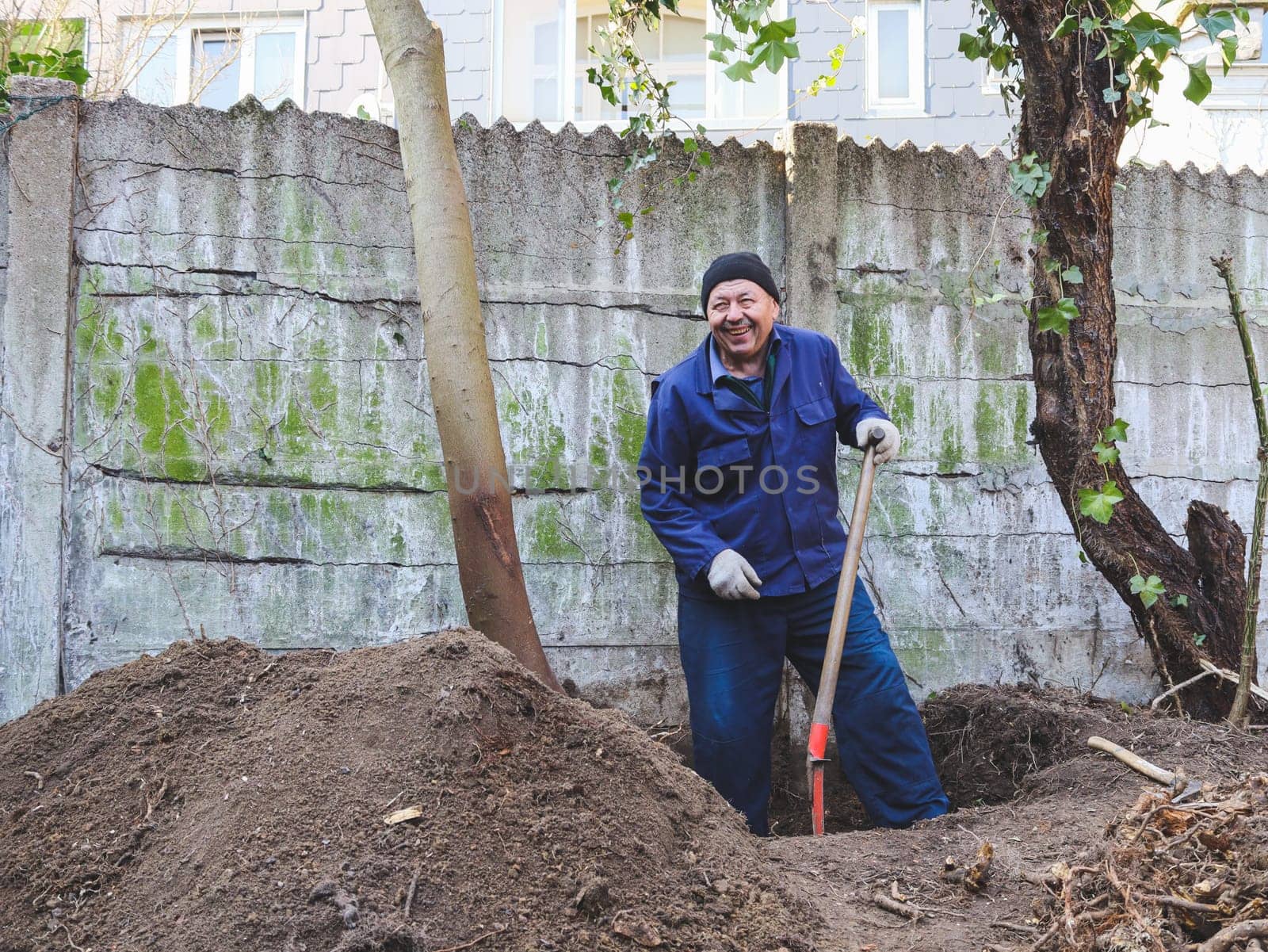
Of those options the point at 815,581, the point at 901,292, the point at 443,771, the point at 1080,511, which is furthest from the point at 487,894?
the point at 901,292

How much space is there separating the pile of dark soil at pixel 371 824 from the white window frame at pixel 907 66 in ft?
23.1

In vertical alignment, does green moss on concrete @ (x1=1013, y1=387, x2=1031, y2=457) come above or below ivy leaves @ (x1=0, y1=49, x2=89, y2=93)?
below

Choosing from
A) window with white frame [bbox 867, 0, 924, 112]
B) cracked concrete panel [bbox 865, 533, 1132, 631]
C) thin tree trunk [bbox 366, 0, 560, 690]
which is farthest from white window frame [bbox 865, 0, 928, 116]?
thin tree trunk [bbox 366, 0, 560, 690]

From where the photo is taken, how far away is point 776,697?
3.54 meters

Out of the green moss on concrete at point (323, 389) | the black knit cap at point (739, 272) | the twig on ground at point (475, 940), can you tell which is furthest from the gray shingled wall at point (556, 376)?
the twig on ground at point (475, 940)

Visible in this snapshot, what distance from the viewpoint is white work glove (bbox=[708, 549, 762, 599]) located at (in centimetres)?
332

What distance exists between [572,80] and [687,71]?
0.95 m

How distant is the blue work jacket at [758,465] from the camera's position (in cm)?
348

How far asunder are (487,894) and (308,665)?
3.33 feet

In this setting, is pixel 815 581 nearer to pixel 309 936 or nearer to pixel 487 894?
pixel 487 894

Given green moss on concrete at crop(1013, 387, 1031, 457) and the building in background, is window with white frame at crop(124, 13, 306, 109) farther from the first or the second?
green moss on concrete at crop(1013, 387, 1031, 457)

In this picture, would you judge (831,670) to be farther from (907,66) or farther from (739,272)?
(907,66)

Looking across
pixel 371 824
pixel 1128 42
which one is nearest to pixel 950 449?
pixel 1128 42

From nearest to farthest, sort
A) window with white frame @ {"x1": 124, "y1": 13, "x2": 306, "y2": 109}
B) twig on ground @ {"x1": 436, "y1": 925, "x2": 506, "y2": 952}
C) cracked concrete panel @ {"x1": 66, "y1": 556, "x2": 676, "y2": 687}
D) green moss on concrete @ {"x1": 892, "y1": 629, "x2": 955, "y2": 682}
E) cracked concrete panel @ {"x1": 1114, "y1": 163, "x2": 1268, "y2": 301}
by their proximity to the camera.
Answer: twig on ground @ {"x1": 436, "y1": 925, "x2": 506, "y2": 952}
cracked concrete panel @ {"x1": 66, "y1": 556, "x2": 676, "y2": 687}
green moss on concrete @ {"x1": 892, "y1": 629, "x2": 955, "y2": 682}
cracked concrete panel @ {"x1": 1114, "y1": 163, "x2": 1268, "y2": 301}
window with white frame @ {"x1": 124, "y1": 13, "x2": 306, "y2": 109}
